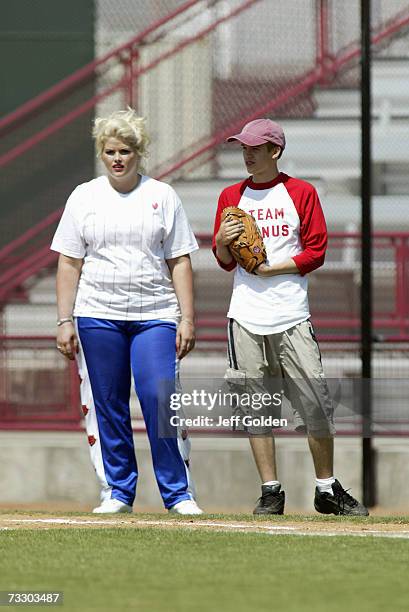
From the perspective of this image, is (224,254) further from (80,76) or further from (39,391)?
(80,76)

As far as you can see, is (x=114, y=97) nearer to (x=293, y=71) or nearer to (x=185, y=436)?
(x=293, y=71)

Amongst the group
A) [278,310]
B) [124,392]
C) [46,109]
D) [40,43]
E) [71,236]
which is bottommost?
[124,392]

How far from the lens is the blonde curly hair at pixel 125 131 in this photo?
21.0 ft

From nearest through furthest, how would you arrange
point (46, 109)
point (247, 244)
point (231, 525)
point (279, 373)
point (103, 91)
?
point (231, 525) < point (247, 244) < point (279, 373) < point (103, 91) < point (46, 109)

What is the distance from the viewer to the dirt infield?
5582 millimetres

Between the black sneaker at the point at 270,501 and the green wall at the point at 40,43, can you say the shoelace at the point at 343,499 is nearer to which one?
the black sneaker at the point at 270,501

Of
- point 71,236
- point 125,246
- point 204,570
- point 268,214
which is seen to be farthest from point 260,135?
point 204,570

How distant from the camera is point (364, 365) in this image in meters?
9.45

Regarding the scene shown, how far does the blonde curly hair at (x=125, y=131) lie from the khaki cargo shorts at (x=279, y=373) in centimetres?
81

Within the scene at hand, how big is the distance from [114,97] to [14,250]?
1.37m

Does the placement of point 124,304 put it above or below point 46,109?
below

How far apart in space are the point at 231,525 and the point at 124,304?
3.57ft

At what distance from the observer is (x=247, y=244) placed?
6277mm

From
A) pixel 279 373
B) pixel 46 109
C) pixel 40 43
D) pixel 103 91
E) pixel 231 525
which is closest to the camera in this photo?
pixel 231 525
